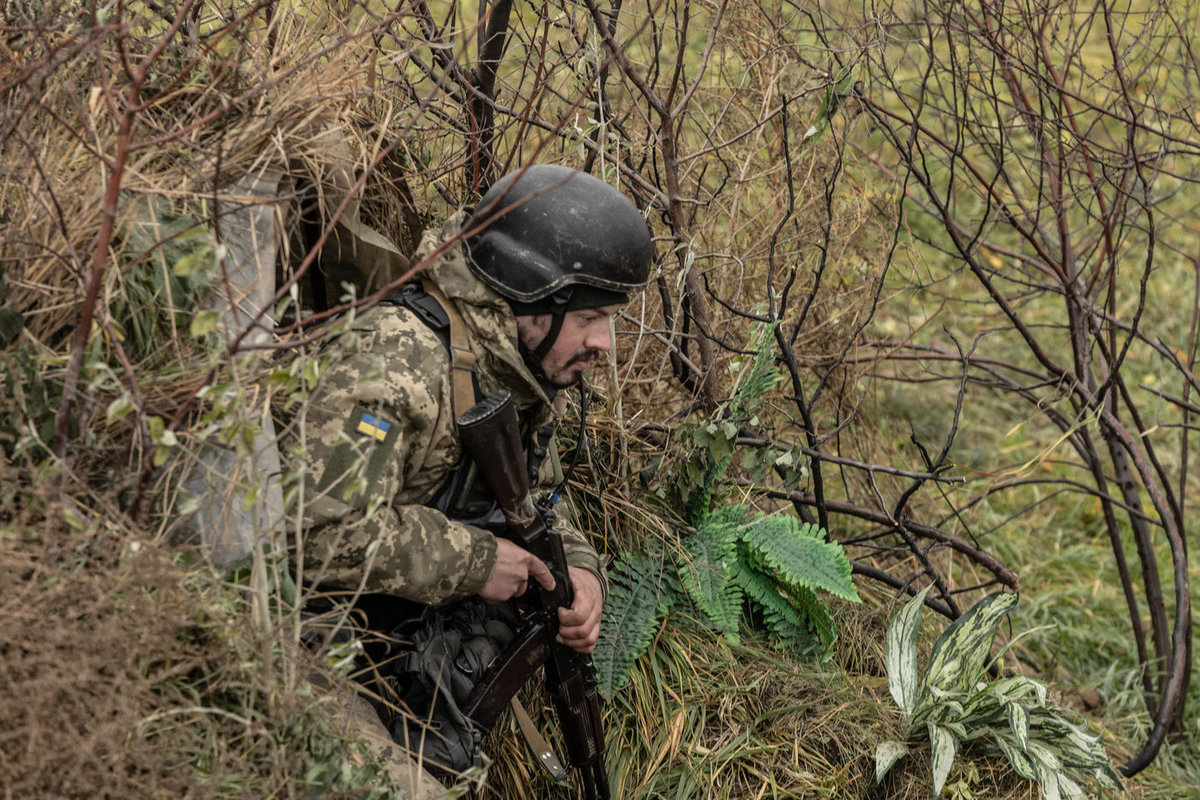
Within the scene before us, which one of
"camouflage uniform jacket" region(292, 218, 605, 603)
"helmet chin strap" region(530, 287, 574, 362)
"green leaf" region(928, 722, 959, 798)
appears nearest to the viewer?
"camouflage uniform jacket" region(292, 218, 605, 603)

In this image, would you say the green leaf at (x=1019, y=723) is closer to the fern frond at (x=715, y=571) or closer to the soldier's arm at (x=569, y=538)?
the fern frond at (x=715, y=571)

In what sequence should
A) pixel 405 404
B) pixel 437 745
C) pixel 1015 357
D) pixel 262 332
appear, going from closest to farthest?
pixel 262 332, pixel 405 404, pixel 437 745, pixel 1015 357

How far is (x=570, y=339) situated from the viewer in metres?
3.24

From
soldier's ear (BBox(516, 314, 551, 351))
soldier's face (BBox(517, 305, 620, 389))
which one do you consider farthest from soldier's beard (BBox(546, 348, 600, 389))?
soldier's ear (BBox(516, 314, 551, 351))

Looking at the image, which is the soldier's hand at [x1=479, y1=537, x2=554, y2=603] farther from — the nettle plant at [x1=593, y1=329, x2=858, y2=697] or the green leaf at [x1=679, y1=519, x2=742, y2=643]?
the green leaf at [x1=679, y1=519, x2=742, y2=643]

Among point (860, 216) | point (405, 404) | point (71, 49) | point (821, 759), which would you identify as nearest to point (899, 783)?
point (821, 759)

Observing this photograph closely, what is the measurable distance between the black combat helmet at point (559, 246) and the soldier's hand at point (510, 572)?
25.1 inches

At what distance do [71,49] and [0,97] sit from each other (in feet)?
0.85

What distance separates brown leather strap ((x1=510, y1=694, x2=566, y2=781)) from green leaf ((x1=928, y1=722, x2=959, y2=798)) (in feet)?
3.68

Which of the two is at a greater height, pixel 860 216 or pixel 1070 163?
pixel 1070 163

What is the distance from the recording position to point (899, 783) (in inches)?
148

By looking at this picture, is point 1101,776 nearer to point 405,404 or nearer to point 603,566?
point 603,566

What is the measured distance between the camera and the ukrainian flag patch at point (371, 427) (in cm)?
278

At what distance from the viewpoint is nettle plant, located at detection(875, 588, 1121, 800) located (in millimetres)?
3682
